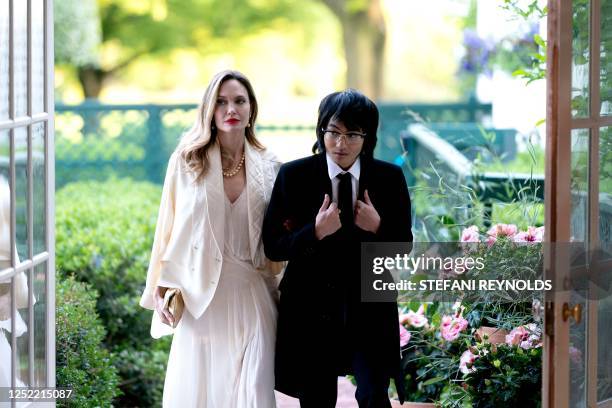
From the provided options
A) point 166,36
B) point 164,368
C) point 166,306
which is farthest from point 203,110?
point 166,36

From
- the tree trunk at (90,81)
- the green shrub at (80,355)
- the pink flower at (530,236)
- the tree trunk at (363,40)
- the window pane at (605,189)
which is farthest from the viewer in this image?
the tree trunk at (90,81)

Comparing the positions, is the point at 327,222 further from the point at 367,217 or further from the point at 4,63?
the point at 4,63

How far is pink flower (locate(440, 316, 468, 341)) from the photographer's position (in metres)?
4.94

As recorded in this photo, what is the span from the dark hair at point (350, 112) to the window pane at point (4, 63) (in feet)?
3.92

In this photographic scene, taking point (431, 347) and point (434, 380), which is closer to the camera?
point (434, 380)

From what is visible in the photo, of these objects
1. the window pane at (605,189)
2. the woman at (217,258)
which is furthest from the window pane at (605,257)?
the woman at (217,258)

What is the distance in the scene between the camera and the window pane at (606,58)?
A: 12.4 ft

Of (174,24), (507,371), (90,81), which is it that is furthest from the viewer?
(90,81)

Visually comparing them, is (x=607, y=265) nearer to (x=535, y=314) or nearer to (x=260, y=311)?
(x=535, y=314)

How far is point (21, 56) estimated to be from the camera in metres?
3.88

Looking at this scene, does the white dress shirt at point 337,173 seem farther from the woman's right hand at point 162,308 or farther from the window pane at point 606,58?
the window pane at point 606,58

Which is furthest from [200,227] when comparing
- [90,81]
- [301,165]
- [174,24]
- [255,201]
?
[90,81]

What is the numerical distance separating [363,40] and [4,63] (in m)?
14.0

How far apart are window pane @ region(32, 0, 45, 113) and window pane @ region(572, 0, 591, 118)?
2040 millimetres
